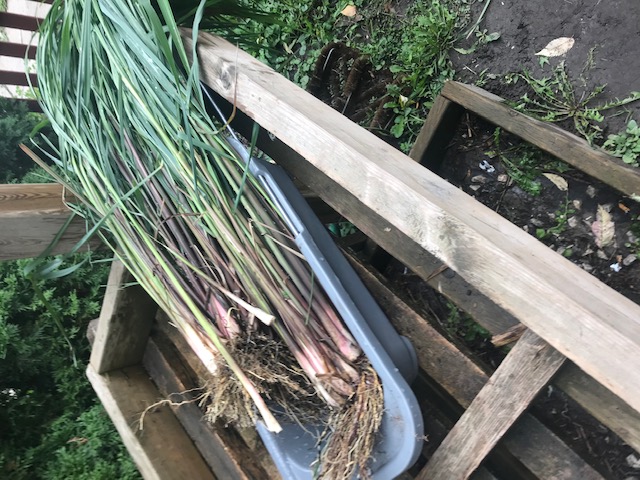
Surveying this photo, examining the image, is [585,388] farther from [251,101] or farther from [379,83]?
[379,83]

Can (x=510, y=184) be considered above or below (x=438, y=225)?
below

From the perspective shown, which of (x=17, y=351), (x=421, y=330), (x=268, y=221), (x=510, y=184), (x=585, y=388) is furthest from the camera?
(x=17, y=351)

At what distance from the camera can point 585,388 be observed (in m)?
0.92

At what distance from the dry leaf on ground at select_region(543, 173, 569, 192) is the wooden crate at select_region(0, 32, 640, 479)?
19 cm

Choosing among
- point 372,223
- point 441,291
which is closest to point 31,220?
point 372,223

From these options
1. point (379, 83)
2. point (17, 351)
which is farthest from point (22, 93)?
point (379, 83)

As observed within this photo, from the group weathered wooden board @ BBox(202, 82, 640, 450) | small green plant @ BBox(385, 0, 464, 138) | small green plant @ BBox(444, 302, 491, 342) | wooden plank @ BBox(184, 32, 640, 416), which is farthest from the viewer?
small green plant @ BBox(385, 0, 464, 138)

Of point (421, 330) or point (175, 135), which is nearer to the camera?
point (175, 135)

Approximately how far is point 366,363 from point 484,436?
280 millimetres

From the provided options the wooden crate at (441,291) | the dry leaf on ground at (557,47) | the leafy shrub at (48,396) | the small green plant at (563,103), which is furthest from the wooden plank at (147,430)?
the dry leaf on ground at (557,47)

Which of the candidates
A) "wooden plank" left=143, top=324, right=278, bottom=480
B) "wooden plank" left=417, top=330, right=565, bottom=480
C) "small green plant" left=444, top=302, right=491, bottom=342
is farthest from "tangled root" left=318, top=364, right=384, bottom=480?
"small green plant" left=444, top=302, right=491, bottom=342

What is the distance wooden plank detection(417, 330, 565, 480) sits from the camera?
2.86ft

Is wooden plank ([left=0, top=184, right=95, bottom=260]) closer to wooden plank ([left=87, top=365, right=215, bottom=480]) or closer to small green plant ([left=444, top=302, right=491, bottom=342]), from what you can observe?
wooden plank ([left=87, top=365, right=215, bottom=480])

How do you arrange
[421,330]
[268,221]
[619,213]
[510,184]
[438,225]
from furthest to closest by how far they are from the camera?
[510,184] → [619,213] → [421,330] → [268,221] → [438,225]
